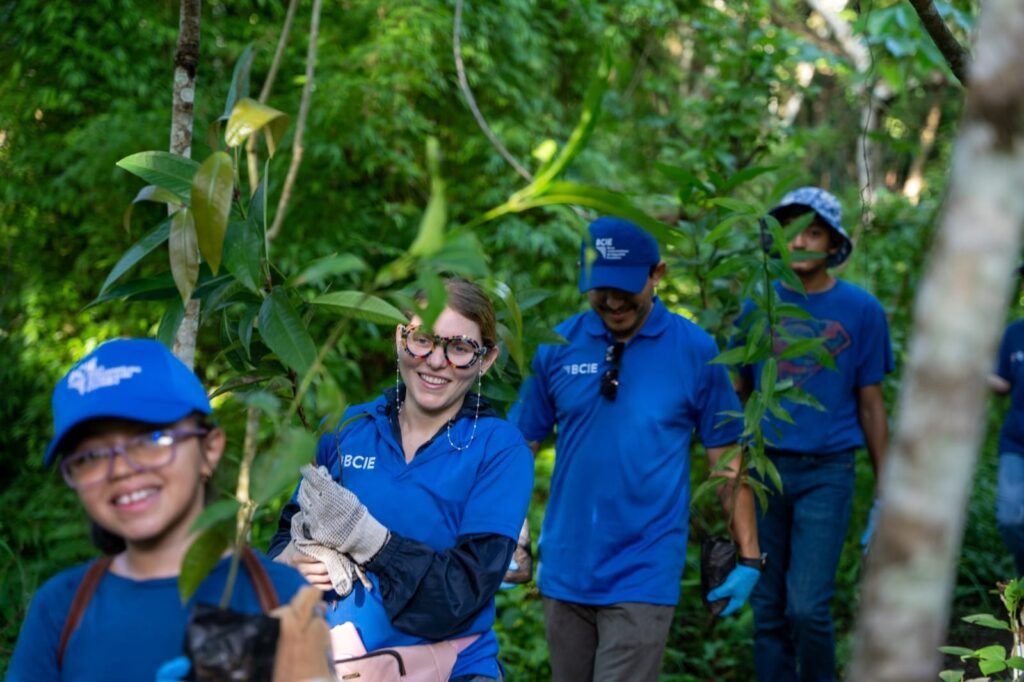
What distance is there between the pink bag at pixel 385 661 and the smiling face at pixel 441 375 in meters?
0.58

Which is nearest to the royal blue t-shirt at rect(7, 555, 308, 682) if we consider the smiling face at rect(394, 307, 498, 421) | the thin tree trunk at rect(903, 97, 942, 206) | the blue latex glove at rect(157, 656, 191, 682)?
the blue latex glove at rect(157, 656, 191, 682)

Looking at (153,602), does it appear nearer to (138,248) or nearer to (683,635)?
(138,248)

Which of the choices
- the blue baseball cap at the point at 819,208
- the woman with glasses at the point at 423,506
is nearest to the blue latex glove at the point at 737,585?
the woman with glasses at the point at 423,506

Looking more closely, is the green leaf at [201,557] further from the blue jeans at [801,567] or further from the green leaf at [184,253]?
the blue jeans at [801,567]

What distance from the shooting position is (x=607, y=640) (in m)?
3.94

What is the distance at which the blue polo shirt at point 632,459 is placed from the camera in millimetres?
3979

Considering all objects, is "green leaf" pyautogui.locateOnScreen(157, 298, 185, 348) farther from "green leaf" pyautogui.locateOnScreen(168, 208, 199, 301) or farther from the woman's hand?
the woman's hand

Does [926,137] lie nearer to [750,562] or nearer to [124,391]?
[750,562]

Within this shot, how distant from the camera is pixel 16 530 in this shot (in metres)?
5.96

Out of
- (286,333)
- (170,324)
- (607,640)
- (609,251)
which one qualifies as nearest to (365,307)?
(286,333)

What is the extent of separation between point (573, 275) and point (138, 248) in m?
5.27

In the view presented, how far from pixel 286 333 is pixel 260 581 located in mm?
705

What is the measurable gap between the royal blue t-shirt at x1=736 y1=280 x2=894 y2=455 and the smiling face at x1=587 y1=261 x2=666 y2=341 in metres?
0.77

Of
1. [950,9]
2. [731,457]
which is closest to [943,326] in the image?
[731,457]
